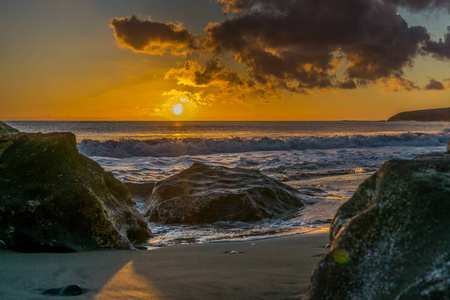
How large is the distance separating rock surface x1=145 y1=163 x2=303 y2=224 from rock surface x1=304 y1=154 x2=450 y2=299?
3.76m

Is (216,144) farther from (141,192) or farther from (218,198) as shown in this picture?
(218,198)

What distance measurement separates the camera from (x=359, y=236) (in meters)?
1.67

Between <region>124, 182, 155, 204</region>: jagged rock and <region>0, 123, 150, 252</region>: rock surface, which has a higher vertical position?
<region>0, 123, 150, 252</region>: rock surface

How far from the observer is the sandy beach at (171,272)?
2.21 metres

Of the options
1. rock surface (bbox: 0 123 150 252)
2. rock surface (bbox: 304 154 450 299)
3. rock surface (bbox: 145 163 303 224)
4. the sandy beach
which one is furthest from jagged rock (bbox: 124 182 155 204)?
rock surface (bbox: 304 154 450 299)

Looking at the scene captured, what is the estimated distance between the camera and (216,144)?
23.4 meters

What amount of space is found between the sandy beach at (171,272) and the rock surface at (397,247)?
56 cm

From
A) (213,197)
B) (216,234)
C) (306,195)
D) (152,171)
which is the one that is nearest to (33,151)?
(216,234)

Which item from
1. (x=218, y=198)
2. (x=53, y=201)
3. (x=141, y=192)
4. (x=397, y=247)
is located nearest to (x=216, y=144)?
(x=141, y=192)

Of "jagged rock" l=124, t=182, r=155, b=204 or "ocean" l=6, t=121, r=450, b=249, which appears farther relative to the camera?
"jagged rock" l=124, t=182, r=155, b=204

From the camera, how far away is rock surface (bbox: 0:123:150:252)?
10.9ft

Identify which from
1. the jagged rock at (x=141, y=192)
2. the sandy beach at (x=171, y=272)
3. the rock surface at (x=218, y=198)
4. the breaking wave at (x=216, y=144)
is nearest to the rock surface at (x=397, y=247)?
the sandy beach at (x=171, y=272)

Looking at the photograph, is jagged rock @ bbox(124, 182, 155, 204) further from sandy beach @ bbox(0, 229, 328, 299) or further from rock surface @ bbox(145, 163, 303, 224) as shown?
sandy beach @ bbox(0, 229, 328, 299)

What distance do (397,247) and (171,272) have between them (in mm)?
1547
